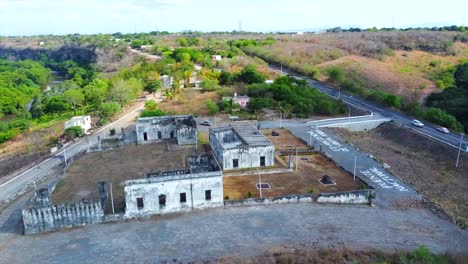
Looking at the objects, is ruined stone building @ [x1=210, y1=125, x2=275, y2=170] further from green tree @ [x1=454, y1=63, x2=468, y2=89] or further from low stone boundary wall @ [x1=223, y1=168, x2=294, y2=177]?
green tree @ [x1=454, y1=63, x2=468, y2=89]

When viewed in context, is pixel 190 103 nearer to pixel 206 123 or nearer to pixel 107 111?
pixel 206 123

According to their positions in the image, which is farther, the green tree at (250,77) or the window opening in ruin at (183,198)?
the green tree at (250,77)

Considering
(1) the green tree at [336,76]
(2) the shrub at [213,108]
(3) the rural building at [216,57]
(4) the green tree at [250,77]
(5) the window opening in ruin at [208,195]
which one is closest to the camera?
(5) the window opening in ruin at [208,195]

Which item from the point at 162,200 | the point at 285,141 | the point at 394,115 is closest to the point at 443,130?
the point at 394,115

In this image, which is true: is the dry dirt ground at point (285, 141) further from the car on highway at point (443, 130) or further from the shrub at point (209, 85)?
the shrub at point (209, 85)

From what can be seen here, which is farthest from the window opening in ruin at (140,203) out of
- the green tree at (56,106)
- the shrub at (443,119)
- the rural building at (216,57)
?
the rural building at (216,57)

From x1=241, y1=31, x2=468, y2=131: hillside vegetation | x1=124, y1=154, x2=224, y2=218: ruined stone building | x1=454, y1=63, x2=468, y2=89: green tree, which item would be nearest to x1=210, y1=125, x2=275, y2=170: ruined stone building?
Result: x1=124, y1=154, x2=224, y2=218: ruined stone building

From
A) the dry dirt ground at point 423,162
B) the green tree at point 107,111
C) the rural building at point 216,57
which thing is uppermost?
the rural building at point 216,57
